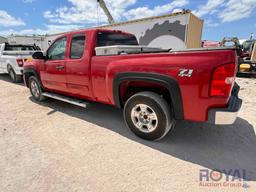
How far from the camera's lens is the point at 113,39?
391 centimetres

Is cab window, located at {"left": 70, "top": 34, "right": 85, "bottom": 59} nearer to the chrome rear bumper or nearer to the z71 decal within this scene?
the z71 decal

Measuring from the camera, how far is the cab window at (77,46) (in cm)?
365

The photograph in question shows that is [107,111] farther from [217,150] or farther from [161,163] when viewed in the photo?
[217,150]

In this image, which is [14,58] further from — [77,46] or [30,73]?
[77,46]

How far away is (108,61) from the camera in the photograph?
3107mm

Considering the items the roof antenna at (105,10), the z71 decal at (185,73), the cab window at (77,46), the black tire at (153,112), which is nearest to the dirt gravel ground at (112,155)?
the black tire at (153,112)

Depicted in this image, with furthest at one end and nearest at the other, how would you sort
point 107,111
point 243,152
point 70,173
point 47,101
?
point 47,101 < point 107,111 < point 243,152 < point 70,173

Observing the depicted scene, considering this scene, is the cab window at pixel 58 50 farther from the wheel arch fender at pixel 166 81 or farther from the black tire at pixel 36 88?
the wheel arch fender at pixel 166 81

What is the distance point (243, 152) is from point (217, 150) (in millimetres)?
385

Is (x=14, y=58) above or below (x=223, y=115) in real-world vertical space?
above

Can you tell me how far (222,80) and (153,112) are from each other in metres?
1.11

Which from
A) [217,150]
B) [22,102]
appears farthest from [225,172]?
[22,102]

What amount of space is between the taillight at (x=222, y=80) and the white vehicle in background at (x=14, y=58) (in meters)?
7.39

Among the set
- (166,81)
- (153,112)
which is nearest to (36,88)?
(153,112)
